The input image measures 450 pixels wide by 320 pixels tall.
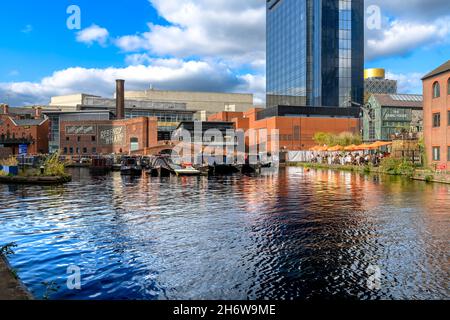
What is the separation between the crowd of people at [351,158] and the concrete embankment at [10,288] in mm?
50603

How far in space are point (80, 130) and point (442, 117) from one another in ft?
279

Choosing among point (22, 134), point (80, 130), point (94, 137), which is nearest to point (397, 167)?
point (94, 137)

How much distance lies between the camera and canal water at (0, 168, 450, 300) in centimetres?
855

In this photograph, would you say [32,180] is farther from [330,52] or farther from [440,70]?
[330,52]

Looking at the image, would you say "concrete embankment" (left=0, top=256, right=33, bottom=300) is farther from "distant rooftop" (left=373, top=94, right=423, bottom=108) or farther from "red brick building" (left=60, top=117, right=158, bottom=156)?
"red brick building" (left=60, top=117, right=158, bottom=156)

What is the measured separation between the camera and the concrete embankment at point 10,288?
674 cm

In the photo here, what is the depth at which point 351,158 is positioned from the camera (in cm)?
6397

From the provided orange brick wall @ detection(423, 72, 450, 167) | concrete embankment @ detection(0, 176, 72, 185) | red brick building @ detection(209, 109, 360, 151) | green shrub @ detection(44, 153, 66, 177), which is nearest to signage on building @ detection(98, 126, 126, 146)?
red brick building @ detection(209, 109, 360, 151)

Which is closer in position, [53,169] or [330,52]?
[53,169]

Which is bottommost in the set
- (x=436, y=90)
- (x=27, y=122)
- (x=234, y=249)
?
(x=234, y=249)

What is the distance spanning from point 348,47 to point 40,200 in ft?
346

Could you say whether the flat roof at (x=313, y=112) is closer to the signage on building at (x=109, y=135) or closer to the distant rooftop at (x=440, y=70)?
the signage on building at (x=109, y=135)

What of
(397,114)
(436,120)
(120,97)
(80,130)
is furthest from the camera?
(120,97)

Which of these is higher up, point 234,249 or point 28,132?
point 28,132
